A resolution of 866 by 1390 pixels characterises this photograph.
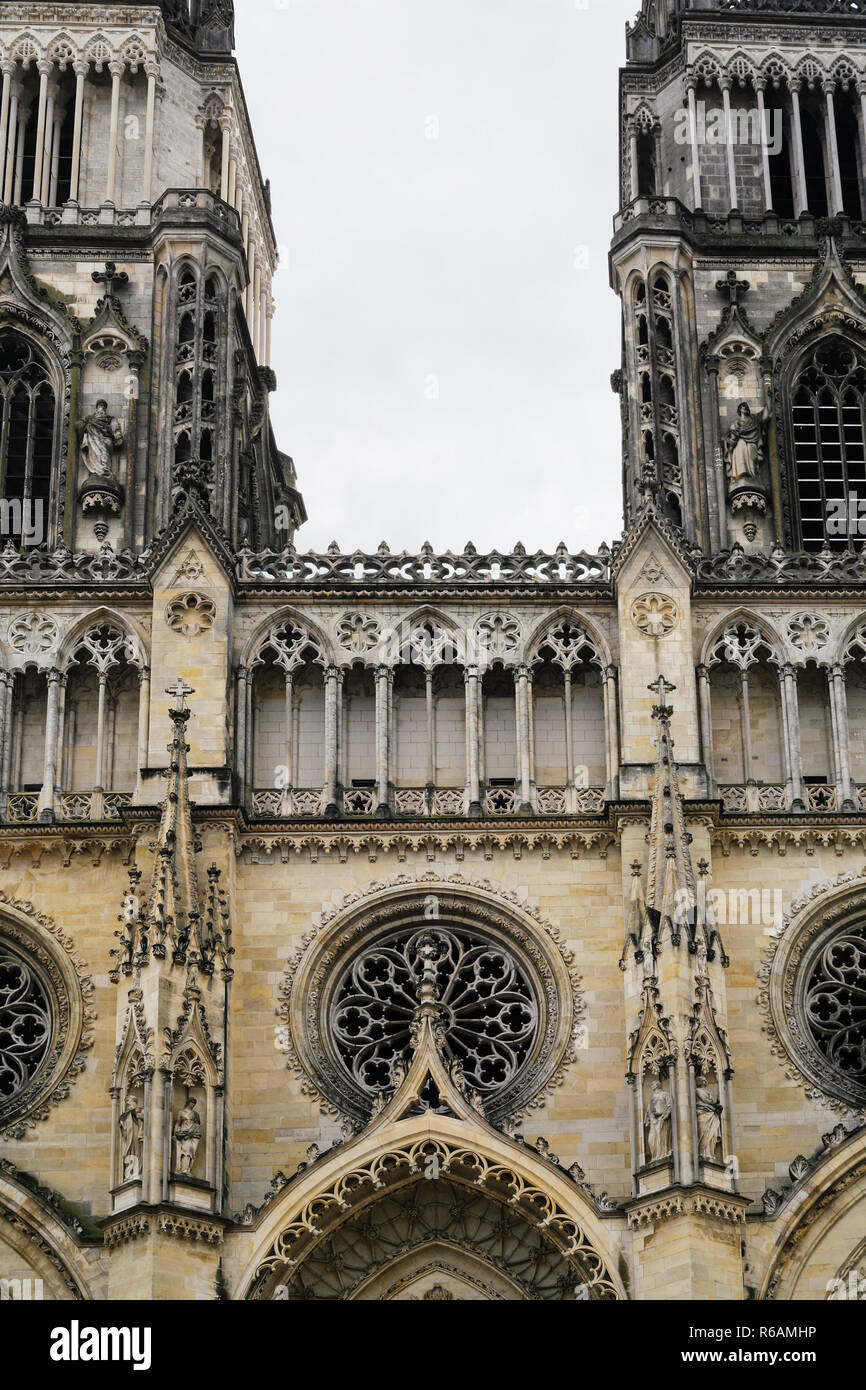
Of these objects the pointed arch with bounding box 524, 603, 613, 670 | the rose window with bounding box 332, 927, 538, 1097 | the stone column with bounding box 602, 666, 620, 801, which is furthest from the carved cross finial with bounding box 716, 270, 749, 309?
the rose window with bounding box 332, 927, 538, 1097

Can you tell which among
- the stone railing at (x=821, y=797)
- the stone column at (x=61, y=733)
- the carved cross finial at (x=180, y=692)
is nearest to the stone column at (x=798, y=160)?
the stone railing at (x=821, y=797)

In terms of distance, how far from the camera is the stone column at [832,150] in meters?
38.8

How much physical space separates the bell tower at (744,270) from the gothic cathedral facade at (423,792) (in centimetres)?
8

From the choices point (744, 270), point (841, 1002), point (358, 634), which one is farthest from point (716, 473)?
point (841, 1002)

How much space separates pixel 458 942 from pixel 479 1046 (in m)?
1.30

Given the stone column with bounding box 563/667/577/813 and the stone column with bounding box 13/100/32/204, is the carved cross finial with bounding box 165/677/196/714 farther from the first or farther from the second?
the stone column with bounding box 13/100/32/204

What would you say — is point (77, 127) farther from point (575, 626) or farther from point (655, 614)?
point (655, 614)

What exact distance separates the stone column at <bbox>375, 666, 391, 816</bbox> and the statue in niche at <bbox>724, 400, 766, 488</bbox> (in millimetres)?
5925

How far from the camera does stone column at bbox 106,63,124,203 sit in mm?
38541

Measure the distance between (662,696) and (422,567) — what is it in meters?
3.97

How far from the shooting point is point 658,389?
35.8 meters

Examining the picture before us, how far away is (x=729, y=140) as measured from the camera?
129 feet

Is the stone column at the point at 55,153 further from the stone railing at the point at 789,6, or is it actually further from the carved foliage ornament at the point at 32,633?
the stone railing at the point at 789,6
